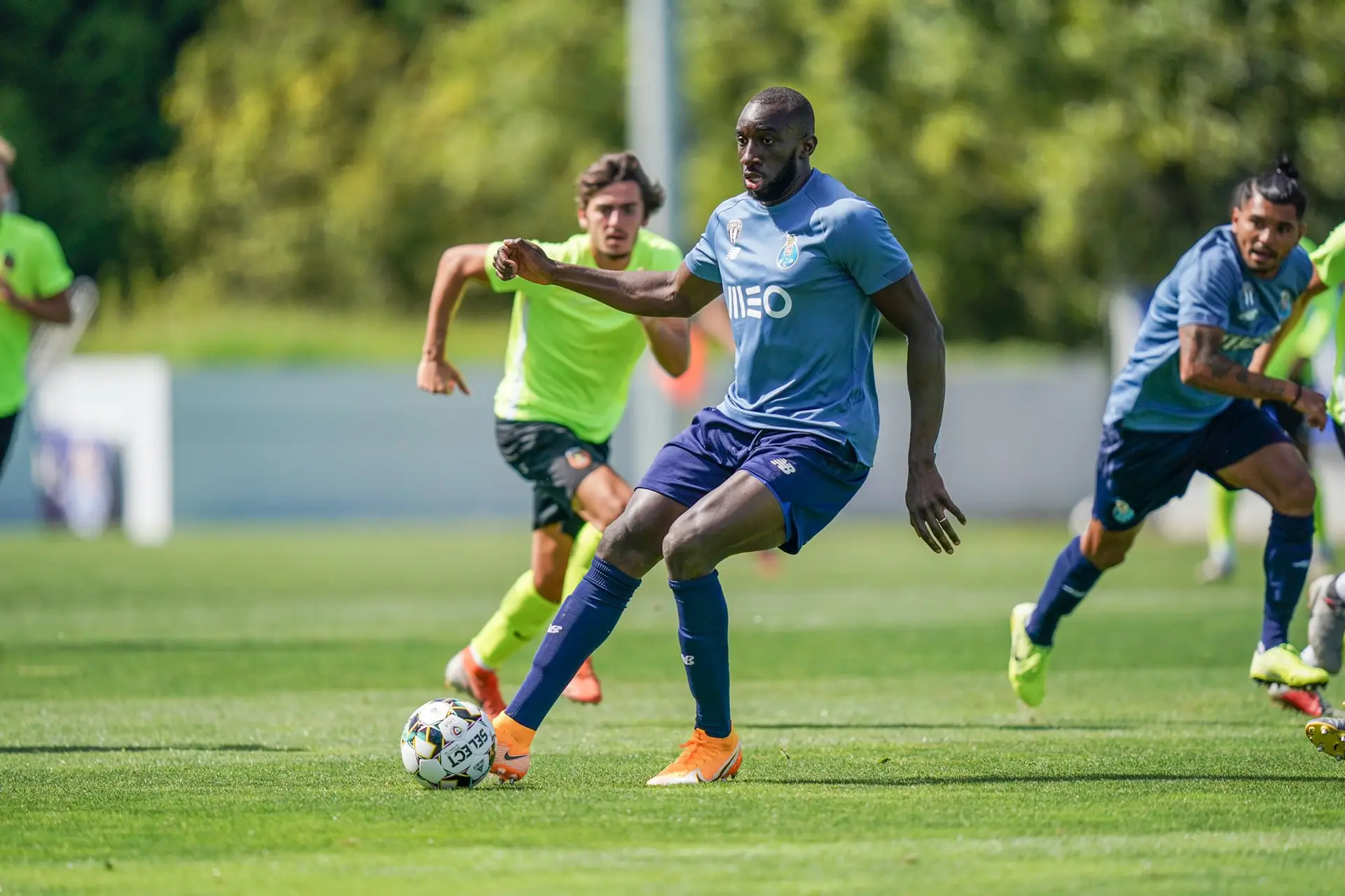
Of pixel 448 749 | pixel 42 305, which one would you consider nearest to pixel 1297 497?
pixel 448 749

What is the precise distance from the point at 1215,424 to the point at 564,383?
2995 mm

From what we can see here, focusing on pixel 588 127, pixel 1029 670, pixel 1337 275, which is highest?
pixel 1337 275

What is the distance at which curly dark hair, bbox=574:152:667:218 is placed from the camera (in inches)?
359

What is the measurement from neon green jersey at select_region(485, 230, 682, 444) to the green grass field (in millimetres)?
1431

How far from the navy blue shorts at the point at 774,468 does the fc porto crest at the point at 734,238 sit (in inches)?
22.1

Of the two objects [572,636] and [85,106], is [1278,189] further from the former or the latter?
[85,106]

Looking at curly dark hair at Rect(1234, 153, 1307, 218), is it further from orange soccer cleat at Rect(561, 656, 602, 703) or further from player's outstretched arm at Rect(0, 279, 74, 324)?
player's outstretched arm at Rect(0, 279, 74, 324)

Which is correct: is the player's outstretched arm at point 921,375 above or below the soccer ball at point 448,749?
above

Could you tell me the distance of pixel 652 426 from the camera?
25.1 m

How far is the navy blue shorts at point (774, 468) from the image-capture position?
6.82 m

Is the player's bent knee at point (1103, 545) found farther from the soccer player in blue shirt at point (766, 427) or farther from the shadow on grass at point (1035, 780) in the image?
the soccer player in blue shirt at point (766, 427)

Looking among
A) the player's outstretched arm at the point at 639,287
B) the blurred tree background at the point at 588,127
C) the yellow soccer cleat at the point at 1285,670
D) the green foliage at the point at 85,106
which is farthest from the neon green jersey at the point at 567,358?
the green foliage at the point at 85,106

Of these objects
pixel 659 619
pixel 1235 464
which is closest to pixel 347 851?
pixel 1235 464

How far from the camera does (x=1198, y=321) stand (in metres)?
8.60
